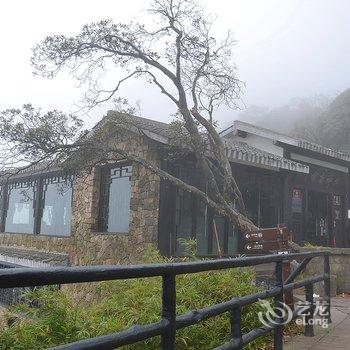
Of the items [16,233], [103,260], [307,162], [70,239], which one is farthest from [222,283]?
[16,233]

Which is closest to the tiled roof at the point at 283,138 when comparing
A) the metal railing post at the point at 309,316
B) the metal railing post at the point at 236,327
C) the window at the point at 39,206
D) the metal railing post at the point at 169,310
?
the window at the point at 39,206

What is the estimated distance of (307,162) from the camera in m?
13.6

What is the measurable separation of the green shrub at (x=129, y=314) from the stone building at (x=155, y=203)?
4.77 m

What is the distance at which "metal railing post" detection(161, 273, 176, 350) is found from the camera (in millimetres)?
1718

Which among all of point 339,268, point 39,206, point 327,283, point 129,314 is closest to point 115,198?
point 39,206

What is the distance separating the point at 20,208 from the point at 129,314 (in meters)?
13.2

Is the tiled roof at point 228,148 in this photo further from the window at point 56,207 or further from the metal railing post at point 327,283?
the metal railing post at point 327,283

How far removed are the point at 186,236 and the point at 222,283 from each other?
18.2ft

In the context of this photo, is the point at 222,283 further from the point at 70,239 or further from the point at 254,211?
the point at 70,239

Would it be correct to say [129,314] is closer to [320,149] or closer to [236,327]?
[236,327]

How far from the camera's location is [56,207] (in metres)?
13.8
